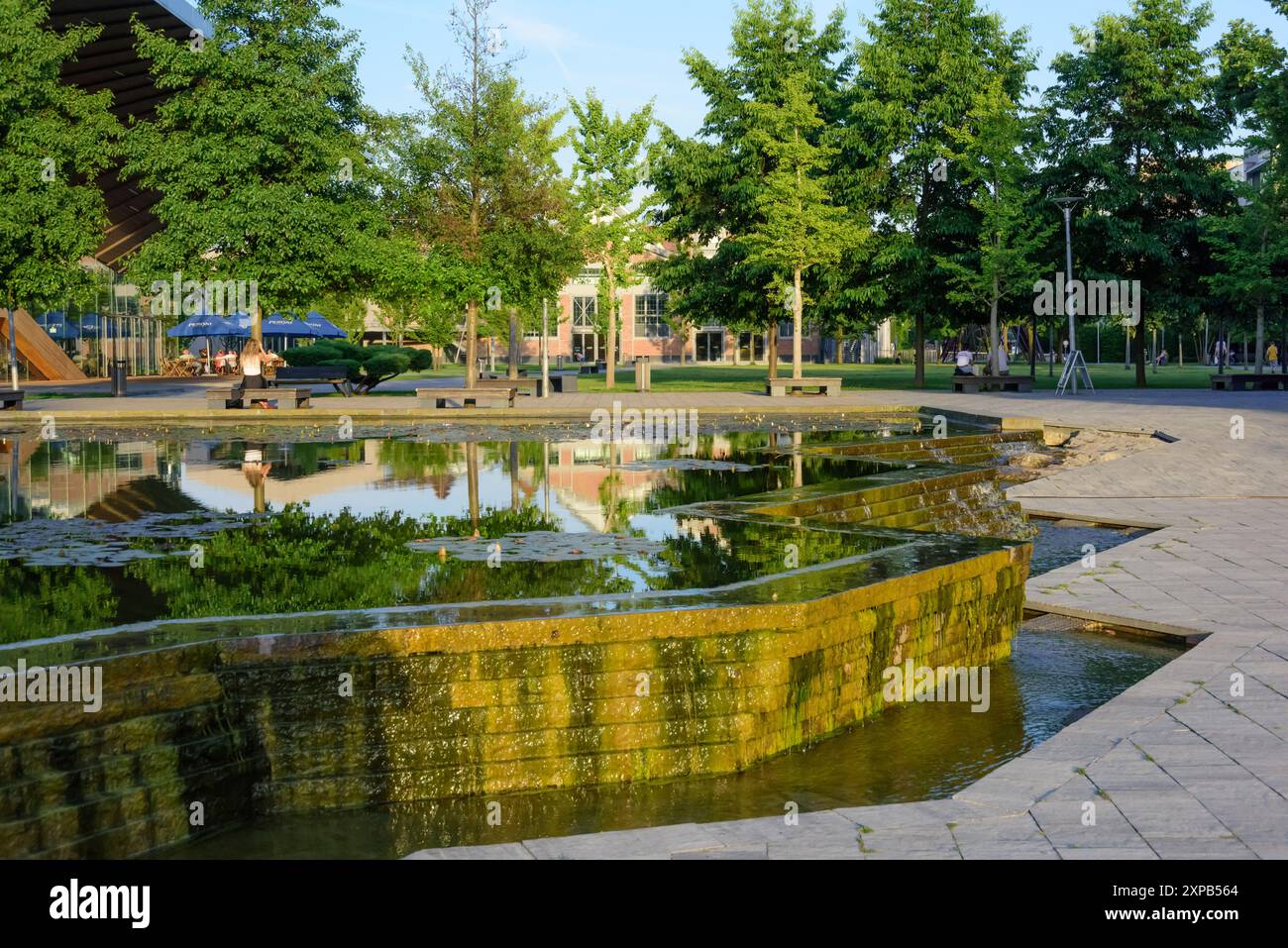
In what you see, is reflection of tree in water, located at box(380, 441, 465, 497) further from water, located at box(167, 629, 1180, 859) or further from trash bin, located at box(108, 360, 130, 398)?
trash bin, located at box(108, 360, 130, 398)

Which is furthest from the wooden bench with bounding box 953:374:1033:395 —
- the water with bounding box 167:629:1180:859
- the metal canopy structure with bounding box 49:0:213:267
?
the water with bounding box 167:629:1180:859

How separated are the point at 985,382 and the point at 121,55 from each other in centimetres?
2772

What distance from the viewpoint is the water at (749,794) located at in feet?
19.7

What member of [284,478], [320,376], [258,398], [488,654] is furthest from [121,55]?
[488,654]

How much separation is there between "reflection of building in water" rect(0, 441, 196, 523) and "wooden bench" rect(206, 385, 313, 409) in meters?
6.81

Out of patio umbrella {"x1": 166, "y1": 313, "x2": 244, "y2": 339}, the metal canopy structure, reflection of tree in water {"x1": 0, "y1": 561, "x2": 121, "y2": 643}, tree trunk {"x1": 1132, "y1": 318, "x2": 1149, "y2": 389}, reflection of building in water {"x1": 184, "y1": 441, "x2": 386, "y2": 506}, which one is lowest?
reflection of tree in water {"x1": 0, "y1": 561, "x2": 121, "y2": 643}

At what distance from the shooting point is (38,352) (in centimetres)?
4619

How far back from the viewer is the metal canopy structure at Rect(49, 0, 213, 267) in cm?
3297

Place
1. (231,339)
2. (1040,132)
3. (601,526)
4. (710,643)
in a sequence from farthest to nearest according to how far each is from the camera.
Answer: (231,339)
(1040,132)
(601,526)
(710,643)

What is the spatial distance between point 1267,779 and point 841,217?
34572mm

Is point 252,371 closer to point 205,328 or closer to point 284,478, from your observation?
point 284,478

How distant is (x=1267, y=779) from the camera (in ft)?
17.7
